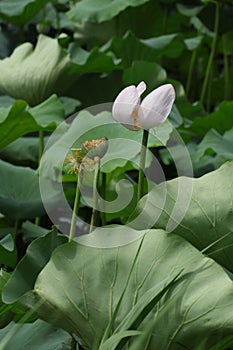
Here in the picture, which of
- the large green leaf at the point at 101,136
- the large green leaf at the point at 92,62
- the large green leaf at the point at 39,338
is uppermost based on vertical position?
the large green leaf at the point at 39,338

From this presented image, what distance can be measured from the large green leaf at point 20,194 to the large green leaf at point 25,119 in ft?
0.35

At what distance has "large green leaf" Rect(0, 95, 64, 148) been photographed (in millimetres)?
1623

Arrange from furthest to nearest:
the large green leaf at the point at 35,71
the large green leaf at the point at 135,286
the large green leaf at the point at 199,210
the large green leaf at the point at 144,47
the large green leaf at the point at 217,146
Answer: the large green leaf at the point at 144,47, the large green leaf at the point at 35,71, the large green leaf at the point at 217,146, the large green leaf at the point at 199,210, the large green leaf at the point at 135,286

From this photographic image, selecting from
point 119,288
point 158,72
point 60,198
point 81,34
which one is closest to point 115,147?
point 60,198

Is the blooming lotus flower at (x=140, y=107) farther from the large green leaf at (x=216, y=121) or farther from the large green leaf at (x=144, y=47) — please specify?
the large green leaf at (x=144, y=47)

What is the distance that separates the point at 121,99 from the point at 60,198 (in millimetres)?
677

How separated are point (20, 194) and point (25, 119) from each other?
0.20 metres

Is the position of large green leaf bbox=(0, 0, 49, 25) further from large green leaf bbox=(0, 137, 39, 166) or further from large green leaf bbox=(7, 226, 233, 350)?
large green leaf bbox=(7, 226, 233, 350)

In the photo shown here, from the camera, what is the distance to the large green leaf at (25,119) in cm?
162

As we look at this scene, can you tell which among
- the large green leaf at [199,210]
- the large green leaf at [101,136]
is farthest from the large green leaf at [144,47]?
the large green leaf at [199,210]

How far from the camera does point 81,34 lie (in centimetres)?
295

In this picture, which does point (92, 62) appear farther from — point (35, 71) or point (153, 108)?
point (153, 108)

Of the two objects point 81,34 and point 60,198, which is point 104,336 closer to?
point 60,198

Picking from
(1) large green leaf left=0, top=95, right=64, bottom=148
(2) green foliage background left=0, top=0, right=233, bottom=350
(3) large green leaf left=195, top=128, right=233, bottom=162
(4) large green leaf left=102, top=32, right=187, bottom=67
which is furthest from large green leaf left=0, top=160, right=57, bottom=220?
(4) large green leaf left=102, top=32, right=187, bottom=67
